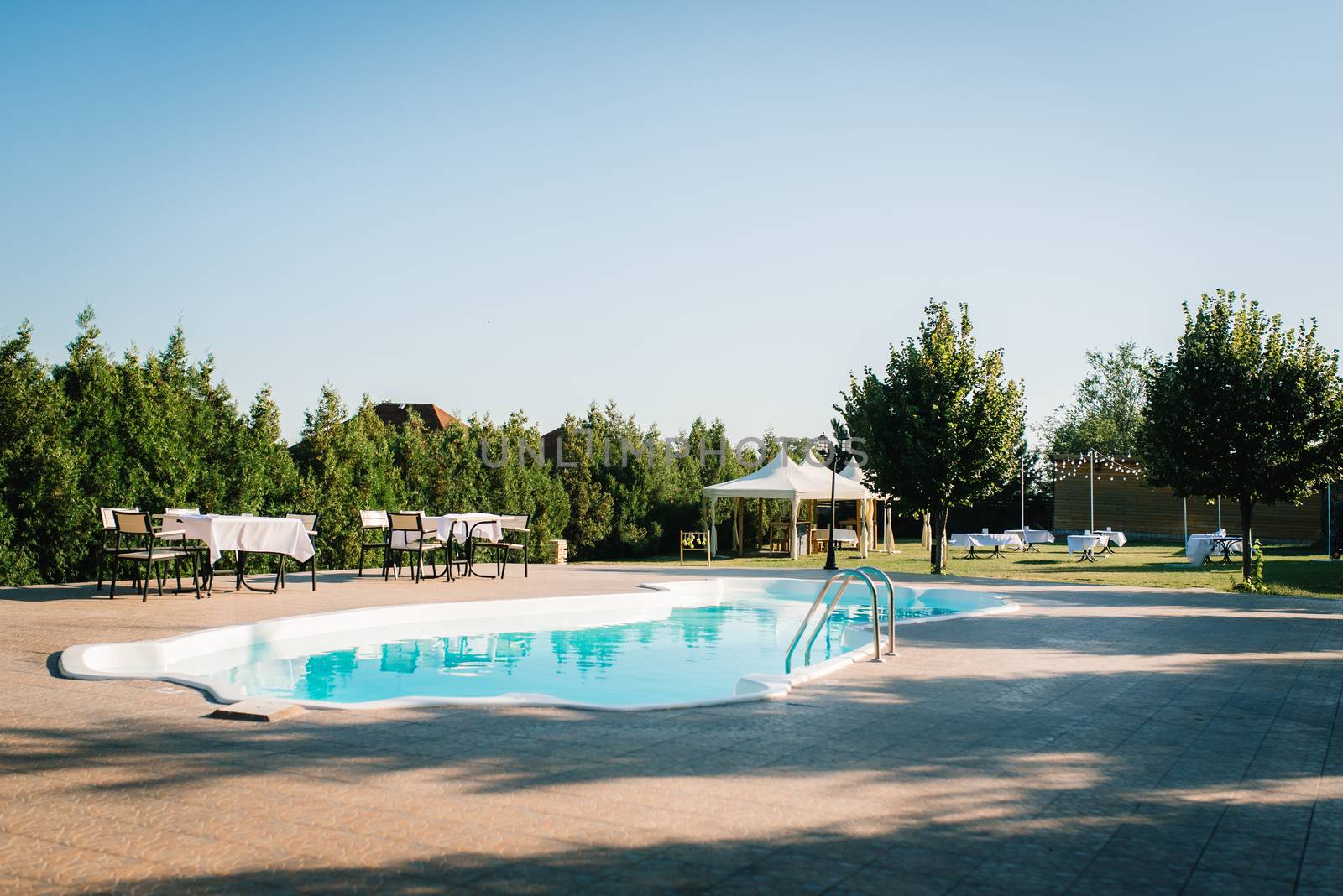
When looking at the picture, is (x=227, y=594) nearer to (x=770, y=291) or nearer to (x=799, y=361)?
(x=770, y=291)

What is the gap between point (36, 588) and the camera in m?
11.3

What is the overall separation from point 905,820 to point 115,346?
1409 cm

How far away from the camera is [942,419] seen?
1780cm

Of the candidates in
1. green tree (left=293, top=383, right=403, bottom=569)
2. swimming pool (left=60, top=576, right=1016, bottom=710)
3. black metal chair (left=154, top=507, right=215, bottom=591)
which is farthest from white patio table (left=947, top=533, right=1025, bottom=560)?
black metal chair (left=154, top=507, right=215, bottom=591)

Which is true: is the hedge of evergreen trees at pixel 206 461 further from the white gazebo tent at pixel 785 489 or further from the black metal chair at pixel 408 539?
the white gazebo tent at pixel 785 489

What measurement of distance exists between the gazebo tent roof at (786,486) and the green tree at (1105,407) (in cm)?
3452

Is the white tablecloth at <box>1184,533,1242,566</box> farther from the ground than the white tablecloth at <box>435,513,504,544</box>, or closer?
closer

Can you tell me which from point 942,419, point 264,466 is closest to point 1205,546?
point 942,419

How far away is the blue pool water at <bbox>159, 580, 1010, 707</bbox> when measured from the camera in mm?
7688

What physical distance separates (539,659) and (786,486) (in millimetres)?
13725

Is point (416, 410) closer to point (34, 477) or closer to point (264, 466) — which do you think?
point (264, 466)

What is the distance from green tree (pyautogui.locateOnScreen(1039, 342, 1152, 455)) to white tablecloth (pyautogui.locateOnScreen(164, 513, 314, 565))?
4998cm

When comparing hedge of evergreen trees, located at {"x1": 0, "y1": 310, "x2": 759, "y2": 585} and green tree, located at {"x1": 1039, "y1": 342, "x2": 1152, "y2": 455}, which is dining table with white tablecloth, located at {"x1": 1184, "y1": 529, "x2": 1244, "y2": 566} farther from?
green tree, located at {"x1": 1039, "y1": 342, "x2": 1152, "y2": 455}

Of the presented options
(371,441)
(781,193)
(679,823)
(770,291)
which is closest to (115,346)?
→ (371,441)
